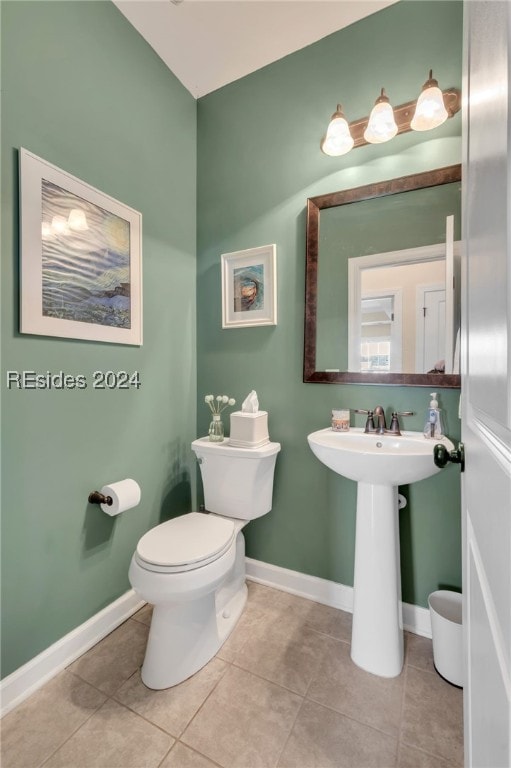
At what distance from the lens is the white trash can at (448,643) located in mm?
1177

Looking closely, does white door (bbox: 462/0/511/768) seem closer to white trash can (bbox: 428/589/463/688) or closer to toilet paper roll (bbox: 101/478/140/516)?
white trash can (bbox: 428/589/463/688)

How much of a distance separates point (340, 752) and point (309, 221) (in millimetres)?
2036

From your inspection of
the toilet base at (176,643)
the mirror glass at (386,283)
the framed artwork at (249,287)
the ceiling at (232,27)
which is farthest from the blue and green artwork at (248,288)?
the toilet base at (176,643)

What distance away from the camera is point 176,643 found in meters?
1.22

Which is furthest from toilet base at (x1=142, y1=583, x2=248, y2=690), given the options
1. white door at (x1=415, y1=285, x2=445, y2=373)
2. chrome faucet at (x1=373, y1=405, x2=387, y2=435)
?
white door at (x1=415, y1=285, x2=445, y2=373)

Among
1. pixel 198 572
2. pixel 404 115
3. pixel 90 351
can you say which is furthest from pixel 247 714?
pixel 404 115

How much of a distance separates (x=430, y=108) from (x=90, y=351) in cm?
171

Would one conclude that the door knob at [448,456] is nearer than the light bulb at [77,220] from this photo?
Yes

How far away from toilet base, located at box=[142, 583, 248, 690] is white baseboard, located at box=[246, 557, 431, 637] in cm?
54

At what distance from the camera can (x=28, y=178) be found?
3.70ft

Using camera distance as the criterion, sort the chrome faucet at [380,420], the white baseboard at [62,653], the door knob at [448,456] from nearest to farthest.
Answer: the door knob at [448,456] → the white baseboard at [62,653] → the chrome faucet at [380,420]

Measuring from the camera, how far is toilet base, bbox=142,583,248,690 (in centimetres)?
120

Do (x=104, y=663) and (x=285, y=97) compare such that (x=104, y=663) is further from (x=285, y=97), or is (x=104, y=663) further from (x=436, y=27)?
(x=436, y=27)

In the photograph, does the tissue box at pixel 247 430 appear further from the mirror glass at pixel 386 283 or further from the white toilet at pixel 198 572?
the mirror glass at pixel 386 283
